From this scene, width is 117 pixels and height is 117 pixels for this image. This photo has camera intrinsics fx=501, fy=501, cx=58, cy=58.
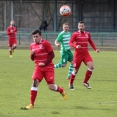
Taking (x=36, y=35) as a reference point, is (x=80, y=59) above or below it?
below

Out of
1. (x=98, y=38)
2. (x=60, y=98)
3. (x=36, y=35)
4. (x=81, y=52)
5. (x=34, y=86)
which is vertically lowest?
(x=60, y=98)

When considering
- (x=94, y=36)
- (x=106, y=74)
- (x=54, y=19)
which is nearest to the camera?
(x=106, y=74)

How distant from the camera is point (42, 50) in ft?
35.1

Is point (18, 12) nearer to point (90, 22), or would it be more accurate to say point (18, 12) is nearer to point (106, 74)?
point (90, 22)

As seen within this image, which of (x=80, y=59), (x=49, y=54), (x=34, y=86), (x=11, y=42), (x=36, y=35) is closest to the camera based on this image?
(x=36, y=35)

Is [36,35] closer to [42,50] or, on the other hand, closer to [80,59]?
[42,50]

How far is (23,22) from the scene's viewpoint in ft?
169

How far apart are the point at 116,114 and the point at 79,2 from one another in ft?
117

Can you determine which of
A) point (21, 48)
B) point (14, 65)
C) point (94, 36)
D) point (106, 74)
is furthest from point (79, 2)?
point (106, 74)

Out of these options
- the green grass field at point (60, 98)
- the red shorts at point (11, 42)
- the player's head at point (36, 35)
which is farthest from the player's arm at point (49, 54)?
the red shorts at point (11, 42)

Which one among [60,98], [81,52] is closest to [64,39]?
[81,52]

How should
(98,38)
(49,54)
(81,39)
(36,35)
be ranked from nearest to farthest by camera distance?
(36,35) < (49,54) < (81,39) < (98,38)

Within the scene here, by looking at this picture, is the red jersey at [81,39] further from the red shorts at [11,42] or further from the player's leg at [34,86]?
the red shorts at [11,42]

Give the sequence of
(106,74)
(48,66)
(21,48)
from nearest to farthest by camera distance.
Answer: (48,66), (106,74), (21,48)
